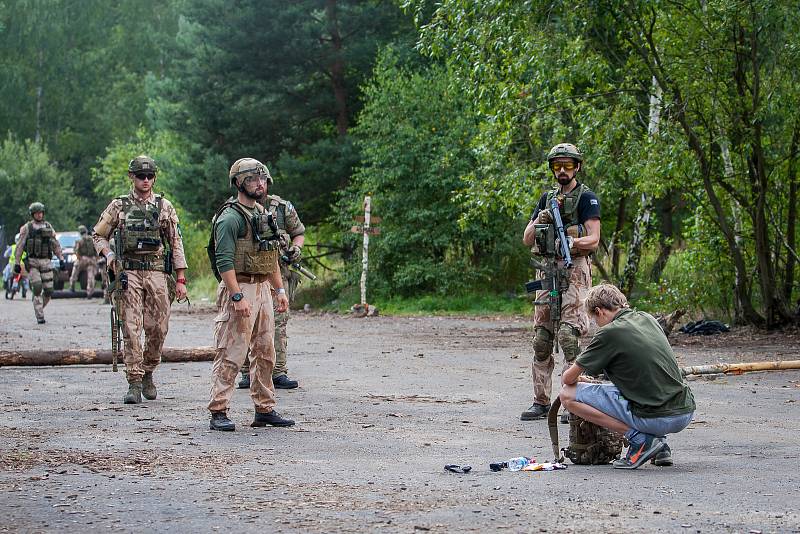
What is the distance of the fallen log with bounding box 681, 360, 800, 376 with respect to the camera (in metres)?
13.5

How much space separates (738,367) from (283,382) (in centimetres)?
500

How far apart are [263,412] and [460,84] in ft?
38.6

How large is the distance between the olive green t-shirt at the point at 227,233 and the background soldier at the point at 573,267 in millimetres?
2334

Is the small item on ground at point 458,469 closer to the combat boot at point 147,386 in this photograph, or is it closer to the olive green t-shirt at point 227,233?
the olive green t-shirt at point 227,233

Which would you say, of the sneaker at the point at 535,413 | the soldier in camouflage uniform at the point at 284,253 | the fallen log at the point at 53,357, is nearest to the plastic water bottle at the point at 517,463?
the sneaker at the point at 535,413

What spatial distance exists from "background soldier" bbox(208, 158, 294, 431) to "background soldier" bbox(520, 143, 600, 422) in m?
2.07

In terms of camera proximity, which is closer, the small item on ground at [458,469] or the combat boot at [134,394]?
the small item on ground at [458,469]

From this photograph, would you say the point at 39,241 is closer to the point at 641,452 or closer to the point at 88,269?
the point at 88,269

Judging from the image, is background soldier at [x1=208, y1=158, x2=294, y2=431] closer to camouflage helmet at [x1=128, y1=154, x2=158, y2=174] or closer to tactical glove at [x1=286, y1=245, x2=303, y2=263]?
camouflage helmet at [x1=128, y1=154, x2=158, y2=174]

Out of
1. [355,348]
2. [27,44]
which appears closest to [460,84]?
[355,348]

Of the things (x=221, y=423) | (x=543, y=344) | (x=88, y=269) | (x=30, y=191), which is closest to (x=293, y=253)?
(x=221, y=423)

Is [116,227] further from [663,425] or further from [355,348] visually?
[355,348]

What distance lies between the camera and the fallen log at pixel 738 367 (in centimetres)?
1350

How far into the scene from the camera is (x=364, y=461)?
26.7 ft
